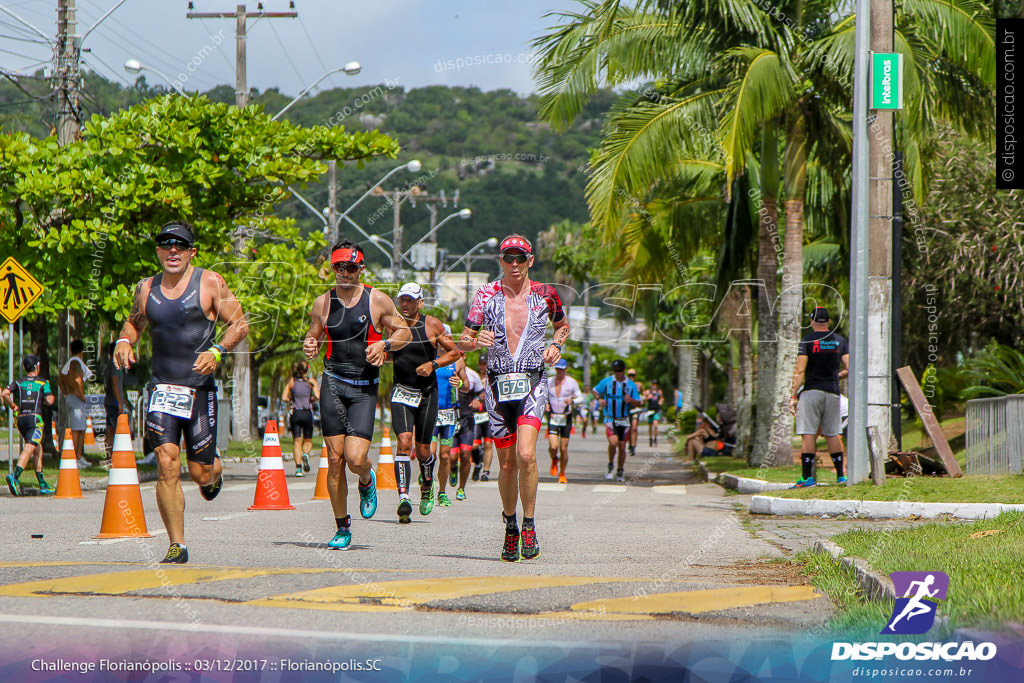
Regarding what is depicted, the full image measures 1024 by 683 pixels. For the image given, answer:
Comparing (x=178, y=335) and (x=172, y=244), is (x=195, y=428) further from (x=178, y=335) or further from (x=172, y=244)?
(x=172, y=244)

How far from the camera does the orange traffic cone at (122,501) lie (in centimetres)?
928

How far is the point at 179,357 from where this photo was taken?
745cm

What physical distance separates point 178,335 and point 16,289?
9861 millimetres

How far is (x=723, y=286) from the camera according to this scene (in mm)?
22641

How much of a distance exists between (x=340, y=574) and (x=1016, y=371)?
42.5 ft

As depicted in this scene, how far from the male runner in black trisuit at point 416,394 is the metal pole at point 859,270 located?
4.63m

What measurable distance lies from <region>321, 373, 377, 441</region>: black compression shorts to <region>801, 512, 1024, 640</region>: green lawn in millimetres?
3112

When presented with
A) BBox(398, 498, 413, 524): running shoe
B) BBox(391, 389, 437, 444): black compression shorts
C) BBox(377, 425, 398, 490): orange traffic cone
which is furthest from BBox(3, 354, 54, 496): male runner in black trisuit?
BBox(398, 498, 413, 524): running shoe

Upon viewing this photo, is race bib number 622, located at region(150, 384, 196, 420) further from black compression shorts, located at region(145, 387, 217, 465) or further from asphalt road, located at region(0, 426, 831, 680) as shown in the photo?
asphalt road, located at region(0, 426, 831, 680)

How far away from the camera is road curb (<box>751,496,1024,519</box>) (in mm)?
11344

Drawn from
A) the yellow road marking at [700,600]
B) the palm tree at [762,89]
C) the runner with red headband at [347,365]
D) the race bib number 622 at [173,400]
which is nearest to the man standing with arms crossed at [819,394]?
the palm tree at [762,89]

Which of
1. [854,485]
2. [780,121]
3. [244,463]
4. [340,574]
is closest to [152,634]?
[340,574]

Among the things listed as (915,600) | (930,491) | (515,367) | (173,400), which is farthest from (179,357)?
(930,491)

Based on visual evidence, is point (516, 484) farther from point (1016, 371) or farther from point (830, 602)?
point (1016, 371)
